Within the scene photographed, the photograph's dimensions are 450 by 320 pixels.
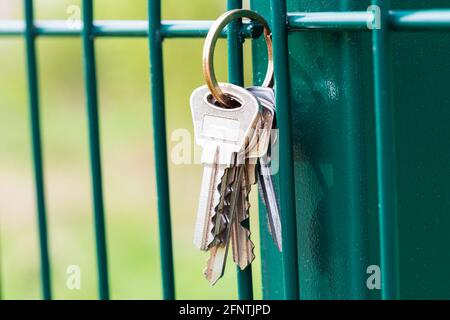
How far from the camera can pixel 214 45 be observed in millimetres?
1004

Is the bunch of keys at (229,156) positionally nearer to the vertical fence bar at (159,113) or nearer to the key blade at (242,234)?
the key blade at (242,234)

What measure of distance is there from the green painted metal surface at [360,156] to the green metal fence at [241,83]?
0.13ft

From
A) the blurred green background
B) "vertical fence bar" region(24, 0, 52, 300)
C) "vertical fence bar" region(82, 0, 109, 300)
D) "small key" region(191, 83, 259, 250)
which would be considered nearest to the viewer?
"small key" region(191, 83, 259, 250)

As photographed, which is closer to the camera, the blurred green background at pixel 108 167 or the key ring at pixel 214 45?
the key ring at pixel 214 45

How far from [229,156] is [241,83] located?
0.41 feet

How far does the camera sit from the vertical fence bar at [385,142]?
900 millimetres

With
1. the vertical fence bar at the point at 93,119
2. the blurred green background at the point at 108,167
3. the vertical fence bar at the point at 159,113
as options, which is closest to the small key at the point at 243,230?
the vertical fence bar at the point at 159,113

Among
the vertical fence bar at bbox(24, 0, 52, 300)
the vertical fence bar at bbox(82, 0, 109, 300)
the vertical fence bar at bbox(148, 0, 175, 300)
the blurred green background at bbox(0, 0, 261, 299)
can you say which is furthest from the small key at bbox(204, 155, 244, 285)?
the blurred green background at bbox(0, 0, 261, 299)

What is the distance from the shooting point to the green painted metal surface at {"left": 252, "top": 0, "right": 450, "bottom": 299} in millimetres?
1013

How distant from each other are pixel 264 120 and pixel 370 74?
0.12 metres

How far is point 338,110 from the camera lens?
1017 millimetres

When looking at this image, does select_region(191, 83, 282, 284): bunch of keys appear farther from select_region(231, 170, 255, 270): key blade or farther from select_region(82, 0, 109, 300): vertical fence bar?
select_region(82, 0, 109, 300): vertical fence bar

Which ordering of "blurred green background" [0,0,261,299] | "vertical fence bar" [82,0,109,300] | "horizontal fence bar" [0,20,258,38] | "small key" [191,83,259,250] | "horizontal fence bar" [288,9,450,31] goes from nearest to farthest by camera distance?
1. "horizontal fence bar" [288,9,450,31]
2. "small key" [191,83,259,250]
3. "horizontal fence bar" [0,20,258,38]
4. "vertical fence bar" [82,0,109,300]
5. "blurred green background" [0,0,261,299]

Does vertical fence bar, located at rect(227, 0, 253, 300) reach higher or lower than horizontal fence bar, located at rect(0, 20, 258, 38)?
lower
